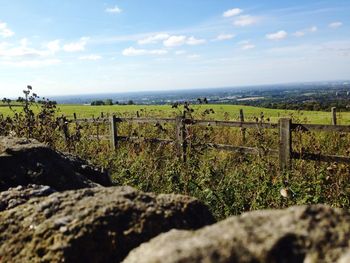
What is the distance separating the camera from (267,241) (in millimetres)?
1733

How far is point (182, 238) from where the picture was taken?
1906 mm

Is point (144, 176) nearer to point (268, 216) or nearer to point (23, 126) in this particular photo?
point (23, 126)

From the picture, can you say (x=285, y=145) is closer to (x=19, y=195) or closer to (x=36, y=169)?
(x=36, y=169)

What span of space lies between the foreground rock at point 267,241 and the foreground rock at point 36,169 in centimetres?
237

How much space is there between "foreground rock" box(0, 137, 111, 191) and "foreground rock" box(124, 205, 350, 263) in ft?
7.77

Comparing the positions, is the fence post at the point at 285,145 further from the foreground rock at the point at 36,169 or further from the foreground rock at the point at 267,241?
the foreground rock at the point at 267,241

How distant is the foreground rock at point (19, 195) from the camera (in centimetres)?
337

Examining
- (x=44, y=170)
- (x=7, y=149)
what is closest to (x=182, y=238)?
(x=44, y=170)

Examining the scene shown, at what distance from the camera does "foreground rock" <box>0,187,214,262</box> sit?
266 centimetres

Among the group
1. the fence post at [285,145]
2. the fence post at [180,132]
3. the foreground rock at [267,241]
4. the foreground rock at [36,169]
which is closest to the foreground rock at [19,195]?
the foreground rock at [36,169]

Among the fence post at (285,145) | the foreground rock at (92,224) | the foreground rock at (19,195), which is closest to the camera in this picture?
the foreground rock at (92,224)

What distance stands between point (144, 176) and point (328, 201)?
10.6 feet

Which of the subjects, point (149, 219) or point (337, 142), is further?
point (337, 142)

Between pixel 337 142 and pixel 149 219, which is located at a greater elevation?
pixel 149 219
